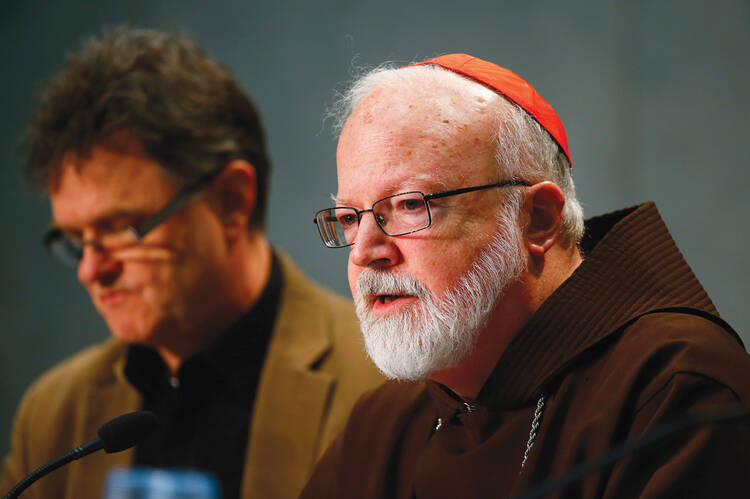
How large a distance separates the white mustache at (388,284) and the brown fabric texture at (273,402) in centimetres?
115

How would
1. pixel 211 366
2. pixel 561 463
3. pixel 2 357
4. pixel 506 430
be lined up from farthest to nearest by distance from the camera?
pixel 2 357 < pixel 211 366 < pixel 506 430 < pixel 561 463

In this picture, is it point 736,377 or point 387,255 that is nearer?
point 736,377

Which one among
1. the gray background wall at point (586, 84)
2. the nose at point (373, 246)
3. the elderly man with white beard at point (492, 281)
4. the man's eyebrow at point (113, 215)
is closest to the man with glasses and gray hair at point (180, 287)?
the man's eyebrow at point (113, 215)

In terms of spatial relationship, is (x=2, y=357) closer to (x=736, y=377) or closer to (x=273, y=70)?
(x=273, y=70)

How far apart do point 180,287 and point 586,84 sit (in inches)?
63.8

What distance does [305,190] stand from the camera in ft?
12.5

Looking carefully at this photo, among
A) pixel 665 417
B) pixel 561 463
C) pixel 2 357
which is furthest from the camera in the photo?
pixel 2 357

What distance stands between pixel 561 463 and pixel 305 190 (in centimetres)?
245

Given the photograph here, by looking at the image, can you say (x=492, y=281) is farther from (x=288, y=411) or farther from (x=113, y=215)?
(x=113, y=215)

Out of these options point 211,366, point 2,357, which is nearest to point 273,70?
point 211,366

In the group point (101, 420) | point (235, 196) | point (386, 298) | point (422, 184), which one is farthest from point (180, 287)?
point (422, 184)

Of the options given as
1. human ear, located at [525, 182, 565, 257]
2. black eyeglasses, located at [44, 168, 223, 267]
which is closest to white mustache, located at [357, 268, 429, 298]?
human ear, located at [525, 182, 565, 257]

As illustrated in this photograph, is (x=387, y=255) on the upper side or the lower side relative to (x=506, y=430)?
upper

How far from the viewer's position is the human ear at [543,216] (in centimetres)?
181
